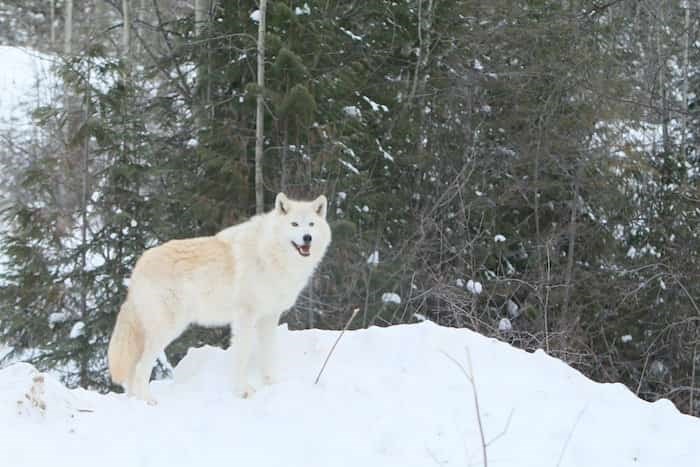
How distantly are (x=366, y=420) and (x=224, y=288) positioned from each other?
1.96 m

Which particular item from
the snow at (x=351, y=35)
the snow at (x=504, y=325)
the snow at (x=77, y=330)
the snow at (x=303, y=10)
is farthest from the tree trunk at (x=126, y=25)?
the snow at (x=504, y=325)

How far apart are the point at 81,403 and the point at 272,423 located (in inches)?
57.2

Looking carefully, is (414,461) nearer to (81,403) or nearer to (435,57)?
(81,403)

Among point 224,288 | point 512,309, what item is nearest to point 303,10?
point 512,309

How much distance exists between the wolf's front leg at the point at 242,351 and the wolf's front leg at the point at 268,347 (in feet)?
0.61

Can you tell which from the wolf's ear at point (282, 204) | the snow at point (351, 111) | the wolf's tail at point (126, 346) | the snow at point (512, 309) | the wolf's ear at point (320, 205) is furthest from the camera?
the snow at point (351, 111)

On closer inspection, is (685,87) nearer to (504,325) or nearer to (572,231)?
(572,231)

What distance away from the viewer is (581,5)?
1467 centimetres

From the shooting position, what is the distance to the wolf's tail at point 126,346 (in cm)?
584

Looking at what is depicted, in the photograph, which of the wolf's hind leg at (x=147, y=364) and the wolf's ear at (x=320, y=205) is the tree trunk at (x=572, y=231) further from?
the wolf's hind leg at (x=147, y=364)

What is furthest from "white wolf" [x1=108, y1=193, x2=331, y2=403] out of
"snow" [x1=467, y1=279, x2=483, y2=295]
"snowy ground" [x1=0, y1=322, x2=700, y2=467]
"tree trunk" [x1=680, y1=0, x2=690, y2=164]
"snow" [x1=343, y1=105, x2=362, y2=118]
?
"tree trunk" [x1=680, y1=0, x2=690, y2=164]

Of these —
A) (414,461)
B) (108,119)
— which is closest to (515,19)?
(108,119)

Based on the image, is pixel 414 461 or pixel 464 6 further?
pixel 464 6

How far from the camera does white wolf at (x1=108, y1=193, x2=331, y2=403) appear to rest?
585 cm
